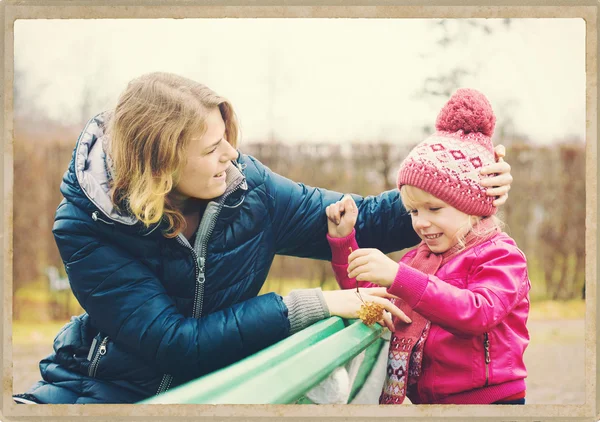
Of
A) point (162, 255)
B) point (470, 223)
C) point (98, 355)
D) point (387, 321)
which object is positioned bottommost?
point (98, 355)

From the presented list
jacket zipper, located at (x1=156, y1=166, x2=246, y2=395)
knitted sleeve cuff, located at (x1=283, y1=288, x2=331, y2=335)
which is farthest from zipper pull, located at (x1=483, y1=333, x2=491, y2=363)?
jacket zipper, located at (x1=156, y1=166, x2=246, y2=395)

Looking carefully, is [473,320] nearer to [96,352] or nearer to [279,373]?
[279,373]

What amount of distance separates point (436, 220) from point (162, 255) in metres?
1.03

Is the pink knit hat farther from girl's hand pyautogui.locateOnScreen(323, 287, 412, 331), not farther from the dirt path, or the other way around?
the dirt path

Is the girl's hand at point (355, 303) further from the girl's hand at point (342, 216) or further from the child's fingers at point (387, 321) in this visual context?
the girl's hand at point (342, 216)

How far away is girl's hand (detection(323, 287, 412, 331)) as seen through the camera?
264 cm

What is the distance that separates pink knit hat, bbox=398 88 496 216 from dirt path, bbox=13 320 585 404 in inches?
91.9

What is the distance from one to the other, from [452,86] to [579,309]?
2153 mm

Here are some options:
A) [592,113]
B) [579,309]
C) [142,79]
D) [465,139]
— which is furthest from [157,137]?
[579,309]

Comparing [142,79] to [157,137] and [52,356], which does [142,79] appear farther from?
[52,356]

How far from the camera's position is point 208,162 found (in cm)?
269

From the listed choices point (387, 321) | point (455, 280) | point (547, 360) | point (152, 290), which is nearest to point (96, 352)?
point (152, 290)

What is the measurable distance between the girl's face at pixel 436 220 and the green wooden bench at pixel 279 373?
49 centimetres

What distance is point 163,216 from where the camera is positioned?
2611 millimetres
